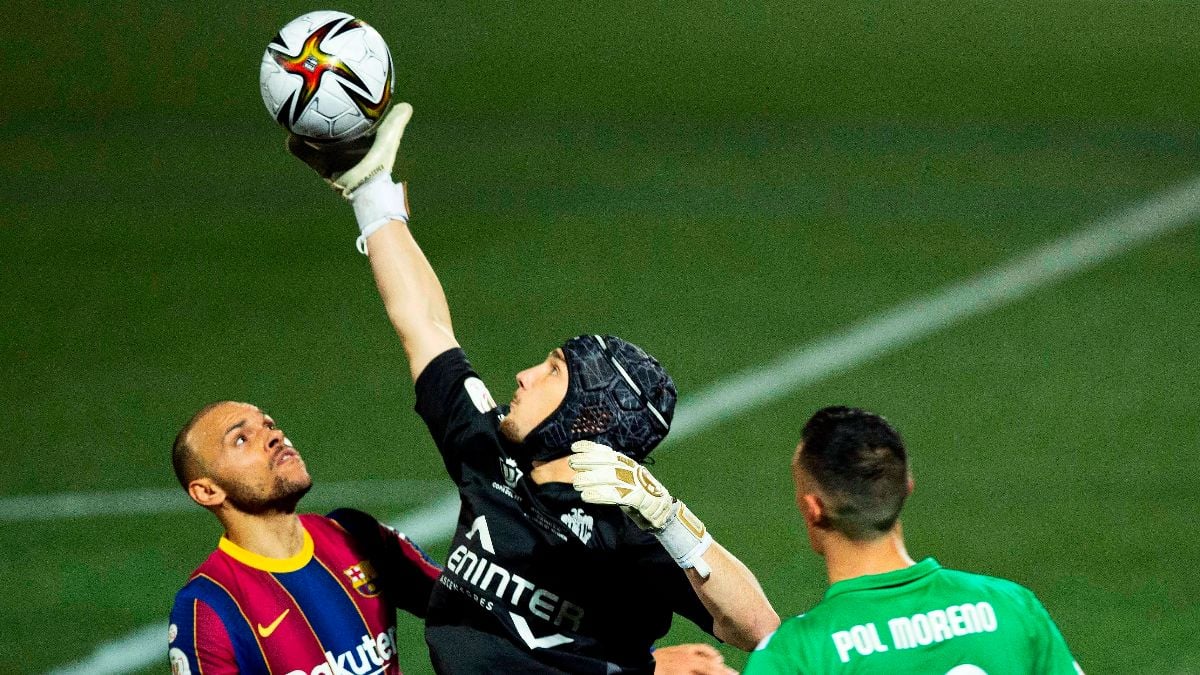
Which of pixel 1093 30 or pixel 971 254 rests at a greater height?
pixel 1093 30

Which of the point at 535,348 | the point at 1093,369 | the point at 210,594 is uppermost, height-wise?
the point at 535,348

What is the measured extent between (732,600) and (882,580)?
72cm

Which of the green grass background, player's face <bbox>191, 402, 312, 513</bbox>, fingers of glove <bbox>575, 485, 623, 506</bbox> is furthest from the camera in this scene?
the green grass background

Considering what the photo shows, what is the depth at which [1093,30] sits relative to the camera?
2103cm

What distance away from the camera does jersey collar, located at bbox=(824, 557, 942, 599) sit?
489 centimetres

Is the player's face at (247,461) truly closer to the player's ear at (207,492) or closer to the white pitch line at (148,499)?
the player's ear at (207,492)

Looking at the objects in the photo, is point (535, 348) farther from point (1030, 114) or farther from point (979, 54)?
point (979, 54)

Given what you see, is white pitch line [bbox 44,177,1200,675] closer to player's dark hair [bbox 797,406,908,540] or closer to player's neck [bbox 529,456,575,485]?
player's neck [bbox 529,456,575,485]

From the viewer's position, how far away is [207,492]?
6453 mm

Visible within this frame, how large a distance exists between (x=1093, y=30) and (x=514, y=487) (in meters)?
17.1

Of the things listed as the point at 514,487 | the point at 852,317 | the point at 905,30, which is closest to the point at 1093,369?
the point at 852,317

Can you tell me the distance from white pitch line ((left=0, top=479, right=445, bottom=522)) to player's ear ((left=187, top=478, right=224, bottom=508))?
12.8ft

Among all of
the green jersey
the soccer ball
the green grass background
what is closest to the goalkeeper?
the green jersey

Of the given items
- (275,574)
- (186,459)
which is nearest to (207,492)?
(186,459)
